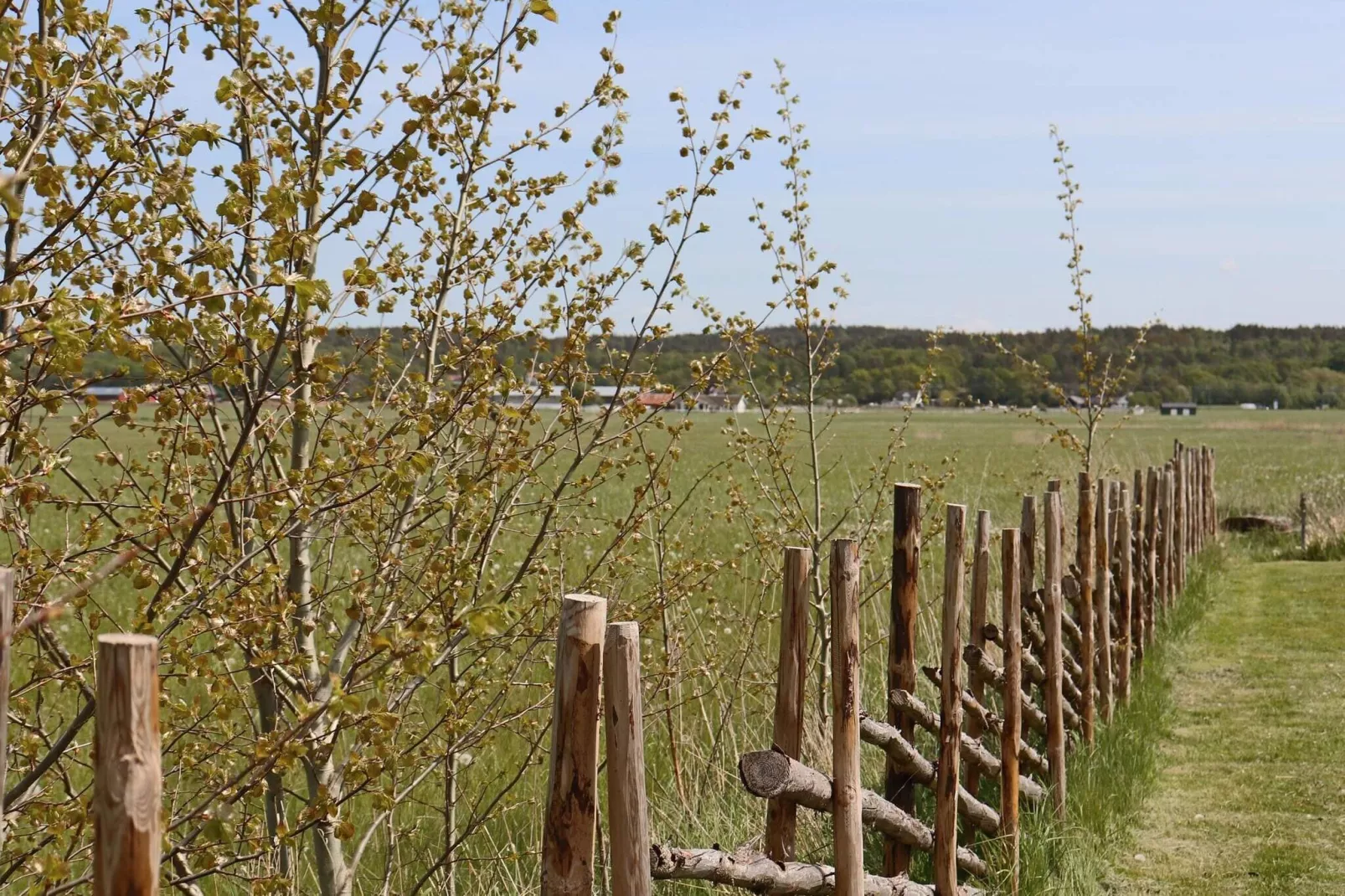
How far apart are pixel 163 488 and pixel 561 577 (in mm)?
1708

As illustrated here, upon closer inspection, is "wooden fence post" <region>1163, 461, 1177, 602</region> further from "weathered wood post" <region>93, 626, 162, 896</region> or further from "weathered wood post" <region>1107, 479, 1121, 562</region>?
"weathered wood post" <region>93, 626, 162, 896</region>

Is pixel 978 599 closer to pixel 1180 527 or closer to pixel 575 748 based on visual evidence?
pixel 575 748

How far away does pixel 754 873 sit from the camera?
10.7 feet

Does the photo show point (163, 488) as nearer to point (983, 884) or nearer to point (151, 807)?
point (151, 807)

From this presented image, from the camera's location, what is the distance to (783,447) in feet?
23.5

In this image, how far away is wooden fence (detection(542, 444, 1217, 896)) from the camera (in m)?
2.29

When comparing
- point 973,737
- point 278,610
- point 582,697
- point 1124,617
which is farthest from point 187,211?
point 1124,617

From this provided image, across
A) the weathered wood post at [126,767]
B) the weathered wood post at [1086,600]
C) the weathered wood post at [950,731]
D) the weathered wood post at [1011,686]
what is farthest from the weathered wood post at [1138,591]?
the weathered wood post at [126,767]

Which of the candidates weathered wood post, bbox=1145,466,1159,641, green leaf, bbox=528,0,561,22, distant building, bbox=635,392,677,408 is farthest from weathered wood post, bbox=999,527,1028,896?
weathered wood post, bbox=1145,466,1159,641

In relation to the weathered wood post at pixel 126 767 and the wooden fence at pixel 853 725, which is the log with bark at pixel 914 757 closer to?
the wooden fence at pixel 853 725

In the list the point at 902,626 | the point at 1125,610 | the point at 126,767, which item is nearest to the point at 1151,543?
the point at 1125,610

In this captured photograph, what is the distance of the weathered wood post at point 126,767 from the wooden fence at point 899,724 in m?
0.85

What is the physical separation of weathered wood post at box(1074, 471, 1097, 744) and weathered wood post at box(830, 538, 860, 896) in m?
3.80

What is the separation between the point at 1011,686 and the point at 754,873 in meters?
2.37
